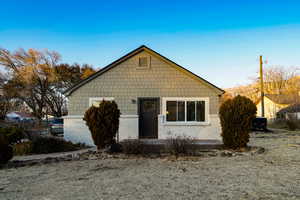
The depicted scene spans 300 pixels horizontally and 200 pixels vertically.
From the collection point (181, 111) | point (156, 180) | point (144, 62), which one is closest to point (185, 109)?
point (181, 111)

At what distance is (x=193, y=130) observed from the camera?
10.2m

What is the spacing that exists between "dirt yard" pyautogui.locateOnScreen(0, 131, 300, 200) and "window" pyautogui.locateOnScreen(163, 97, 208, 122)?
391 cm

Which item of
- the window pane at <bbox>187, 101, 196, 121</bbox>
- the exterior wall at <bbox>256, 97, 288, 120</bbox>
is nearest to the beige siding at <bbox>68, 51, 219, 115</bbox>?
the window pane at <bbox>187, 101, 196, 121</bbox>

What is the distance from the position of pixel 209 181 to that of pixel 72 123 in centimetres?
823

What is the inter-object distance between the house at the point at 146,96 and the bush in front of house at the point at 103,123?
276 centimetres

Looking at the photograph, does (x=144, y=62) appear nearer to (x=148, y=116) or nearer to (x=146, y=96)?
(x=146, y=96)

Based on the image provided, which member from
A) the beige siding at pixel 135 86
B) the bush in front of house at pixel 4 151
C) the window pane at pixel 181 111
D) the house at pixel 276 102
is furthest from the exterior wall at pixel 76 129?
the house at pixel 276 102

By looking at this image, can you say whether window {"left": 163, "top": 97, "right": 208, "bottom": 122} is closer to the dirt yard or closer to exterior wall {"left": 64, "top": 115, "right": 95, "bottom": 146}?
the dirt yard

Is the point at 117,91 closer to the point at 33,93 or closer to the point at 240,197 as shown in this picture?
the point at 240,197

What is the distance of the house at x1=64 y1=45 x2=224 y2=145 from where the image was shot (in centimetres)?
1040

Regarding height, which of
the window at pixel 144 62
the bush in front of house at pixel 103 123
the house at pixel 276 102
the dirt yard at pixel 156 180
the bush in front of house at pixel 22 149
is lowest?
the bush in front of house at pixel 22 149

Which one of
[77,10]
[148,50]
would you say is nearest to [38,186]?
[148,50]

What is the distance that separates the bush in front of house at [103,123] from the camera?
7.50 metres

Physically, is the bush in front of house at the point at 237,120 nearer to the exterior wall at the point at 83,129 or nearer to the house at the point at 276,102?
the exterior wall at the point at 83,129
